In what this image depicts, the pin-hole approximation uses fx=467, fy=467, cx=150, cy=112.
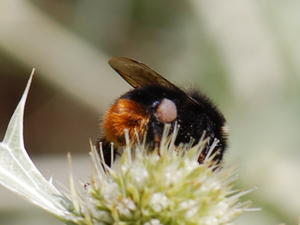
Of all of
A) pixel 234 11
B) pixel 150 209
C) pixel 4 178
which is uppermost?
pixel 234 11

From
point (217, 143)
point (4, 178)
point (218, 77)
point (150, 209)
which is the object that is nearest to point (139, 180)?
point (150, 209)

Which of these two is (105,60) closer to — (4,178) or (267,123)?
(267,123)

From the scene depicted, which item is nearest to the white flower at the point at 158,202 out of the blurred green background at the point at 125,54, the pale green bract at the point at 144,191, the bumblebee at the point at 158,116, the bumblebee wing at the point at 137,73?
the pale green bract at the point at 144,191

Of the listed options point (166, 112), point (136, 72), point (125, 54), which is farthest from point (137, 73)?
point (125, 54)

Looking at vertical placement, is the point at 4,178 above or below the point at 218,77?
below

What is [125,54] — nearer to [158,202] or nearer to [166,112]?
[166,112]

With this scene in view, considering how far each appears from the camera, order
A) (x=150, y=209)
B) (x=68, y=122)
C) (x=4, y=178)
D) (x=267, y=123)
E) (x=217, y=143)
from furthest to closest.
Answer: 1. (x=68, y=122)
2. (x=267, y=123)
3. (x=217, y=143)
4. (x=4, y=178)
5. (x=150, y=209)
